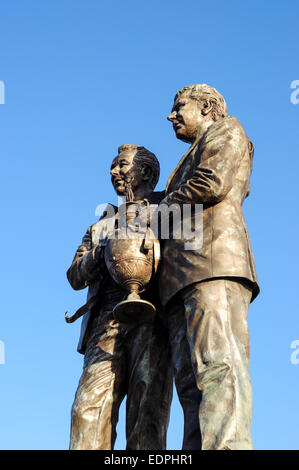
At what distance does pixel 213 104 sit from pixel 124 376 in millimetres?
2954

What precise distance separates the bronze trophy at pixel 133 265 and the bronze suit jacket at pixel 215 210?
0.13 metres

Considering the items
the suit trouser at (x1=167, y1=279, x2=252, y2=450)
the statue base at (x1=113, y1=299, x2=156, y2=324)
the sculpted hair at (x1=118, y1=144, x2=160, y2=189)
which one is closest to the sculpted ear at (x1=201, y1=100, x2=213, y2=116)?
the sculpted hair at (x1=118, y1=144, x2=160, y2=189)

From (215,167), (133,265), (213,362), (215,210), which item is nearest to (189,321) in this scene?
(213,362)

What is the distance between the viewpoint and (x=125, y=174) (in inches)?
399

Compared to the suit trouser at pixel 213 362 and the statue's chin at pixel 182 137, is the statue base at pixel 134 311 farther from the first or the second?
the statue's chin at pixel 182 137

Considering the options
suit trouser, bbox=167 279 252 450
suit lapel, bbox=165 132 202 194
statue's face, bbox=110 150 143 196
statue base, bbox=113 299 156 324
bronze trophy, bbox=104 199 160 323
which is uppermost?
statue's face, bbox=110 150 143 196

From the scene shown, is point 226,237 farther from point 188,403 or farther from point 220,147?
point 188,403

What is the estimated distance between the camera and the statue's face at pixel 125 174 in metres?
10.1

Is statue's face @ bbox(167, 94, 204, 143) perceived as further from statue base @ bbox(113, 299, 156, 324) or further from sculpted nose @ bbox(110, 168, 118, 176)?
statue base @ bbox(113, 299, 156, 324)

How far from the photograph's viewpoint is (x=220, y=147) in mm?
8984

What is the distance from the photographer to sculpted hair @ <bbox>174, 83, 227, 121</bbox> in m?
9.70

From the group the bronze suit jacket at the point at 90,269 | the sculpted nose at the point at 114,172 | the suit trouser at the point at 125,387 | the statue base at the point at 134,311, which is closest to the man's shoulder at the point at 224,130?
the bronze suit jacket at the point at 90,269

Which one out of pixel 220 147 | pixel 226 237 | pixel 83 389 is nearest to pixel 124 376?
pixel 83 389
